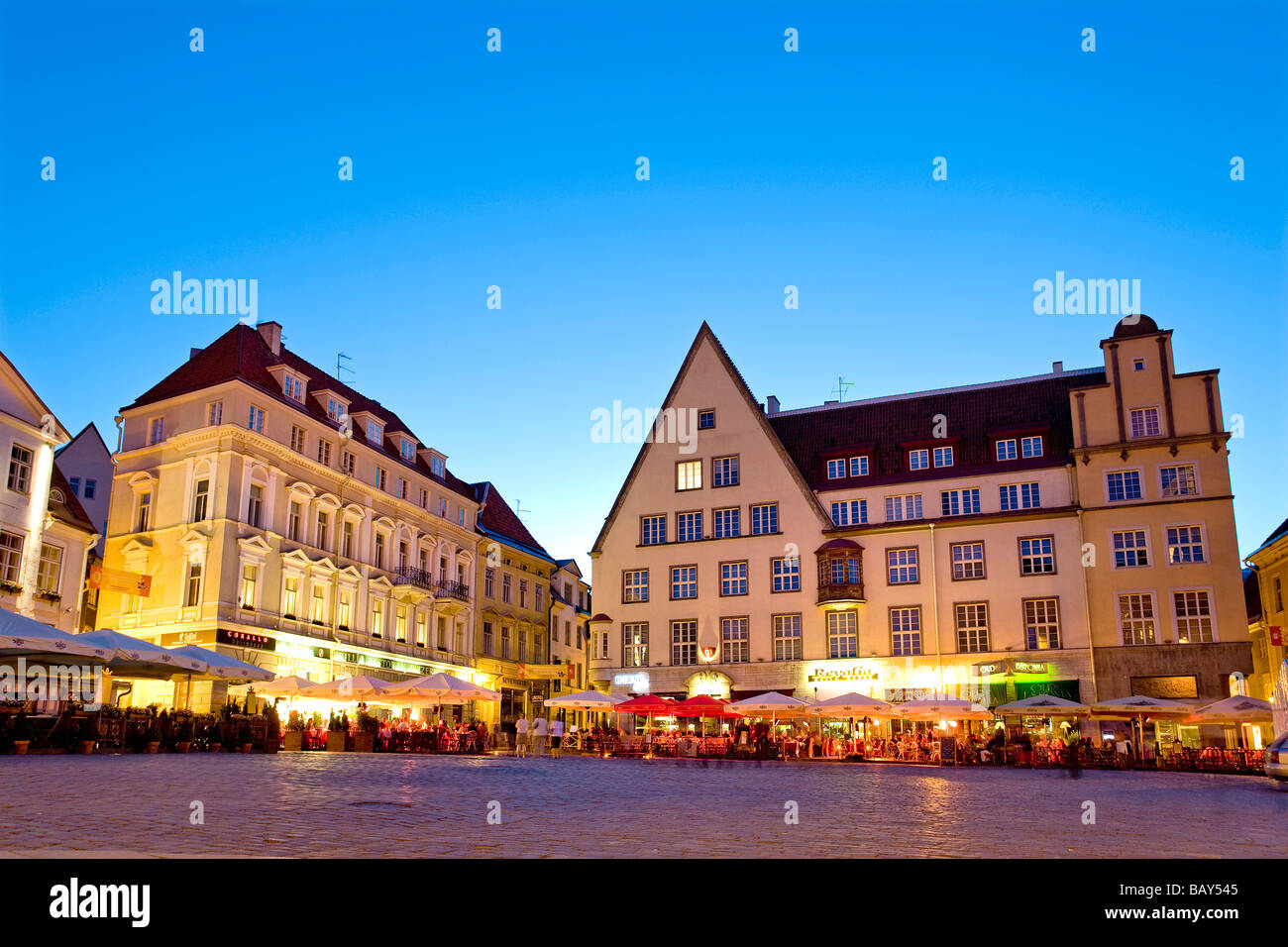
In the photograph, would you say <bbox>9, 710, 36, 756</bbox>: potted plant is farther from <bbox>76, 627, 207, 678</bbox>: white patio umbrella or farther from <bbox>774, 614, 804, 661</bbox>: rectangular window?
<bbox>774, 614, 804, 661</bbox>: rectangular window

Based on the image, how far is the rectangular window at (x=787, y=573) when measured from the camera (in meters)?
49.1

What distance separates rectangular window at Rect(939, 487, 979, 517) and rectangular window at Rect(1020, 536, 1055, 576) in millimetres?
2822

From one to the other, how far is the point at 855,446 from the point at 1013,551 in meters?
9.51

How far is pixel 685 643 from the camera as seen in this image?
5066cm

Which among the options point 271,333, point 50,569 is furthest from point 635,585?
point 50,569

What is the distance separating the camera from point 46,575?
38375 mm

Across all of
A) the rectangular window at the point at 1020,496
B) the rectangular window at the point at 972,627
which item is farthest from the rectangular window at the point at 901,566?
the rectangular window at the point at 1020,496

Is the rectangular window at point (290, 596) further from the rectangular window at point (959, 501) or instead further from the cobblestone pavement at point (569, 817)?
the rectangular window at point (959, 501)

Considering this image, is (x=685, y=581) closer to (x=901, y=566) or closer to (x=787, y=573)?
(x=787, y=573)

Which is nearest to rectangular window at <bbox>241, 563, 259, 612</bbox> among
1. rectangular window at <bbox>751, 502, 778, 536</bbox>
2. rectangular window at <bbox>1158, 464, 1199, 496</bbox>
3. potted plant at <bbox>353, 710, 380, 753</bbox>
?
potted plant at <bbox>353, 710, 380, 753</bbox>

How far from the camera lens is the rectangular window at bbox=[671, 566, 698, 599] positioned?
51.0m

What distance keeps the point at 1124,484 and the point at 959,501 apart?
23.2ft

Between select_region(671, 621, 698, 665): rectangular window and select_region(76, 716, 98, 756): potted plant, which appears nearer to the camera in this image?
select_region(76, 716, 98, 756): potted plant

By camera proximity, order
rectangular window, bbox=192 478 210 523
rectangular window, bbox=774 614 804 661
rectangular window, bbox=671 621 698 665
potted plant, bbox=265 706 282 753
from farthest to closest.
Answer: rectangular window, bbox=671 621 698 665
rectangular window, bbox=774 614 804 661
rectangular window, bbox=192 478 210 523
potted plant, bbox=265 706 282 753
